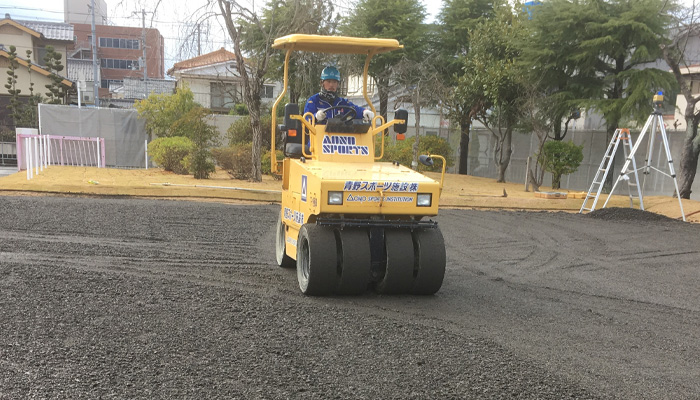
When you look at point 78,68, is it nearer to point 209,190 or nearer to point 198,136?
point 198,136

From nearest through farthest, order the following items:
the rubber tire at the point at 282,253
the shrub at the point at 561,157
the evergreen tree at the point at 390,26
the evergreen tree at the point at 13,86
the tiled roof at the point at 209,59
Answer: the rubber tire at the point at 282,253
the shrub at the point at 561,157
the evergreen tree at the point at 390,26
the evergreen tree at the point at 13,86
the tiled roof at the point at 209,59

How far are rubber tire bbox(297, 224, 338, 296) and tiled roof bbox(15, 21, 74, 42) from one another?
44.9 m

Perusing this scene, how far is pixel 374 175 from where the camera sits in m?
6.76

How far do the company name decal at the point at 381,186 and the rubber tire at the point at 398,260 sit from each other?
1.73 ft

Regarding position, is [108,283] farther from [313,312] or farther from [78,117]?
[78,117]

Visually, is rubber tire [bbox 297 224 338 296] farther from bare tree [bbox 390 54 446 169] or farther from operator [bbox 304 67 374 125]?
bare tree [bbox 390 54 446 169]

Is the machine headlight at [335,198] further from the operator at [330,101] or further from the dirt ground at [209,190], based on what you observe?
the dirt ground at [209,190]

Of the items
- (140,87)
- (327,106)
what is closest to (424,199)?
(327,106)

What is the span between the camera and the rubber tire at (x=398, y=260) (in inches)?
262

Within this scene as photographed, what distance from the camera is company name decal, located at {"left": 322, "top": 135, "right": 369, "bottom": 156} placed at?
7641mm

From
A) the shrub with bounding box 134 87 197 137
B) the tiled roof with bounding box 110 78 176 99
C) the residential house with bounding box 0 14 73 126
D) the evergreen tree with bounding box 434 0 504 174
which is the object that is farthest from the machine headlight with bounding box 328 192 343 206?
the tiled roof with bounding box 110 78 176 99

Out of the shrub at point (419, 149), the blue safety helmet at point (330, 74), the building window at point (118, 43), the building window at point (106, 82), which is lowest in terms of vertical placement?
the shrub at point (419, 149)

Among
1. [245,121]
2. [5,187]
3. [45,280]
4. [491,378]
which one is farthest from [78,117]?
[491,378]

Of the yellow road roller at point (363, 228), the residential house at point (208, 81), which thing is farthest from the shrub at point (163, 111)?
the yellow road roller at point (363, 228)
